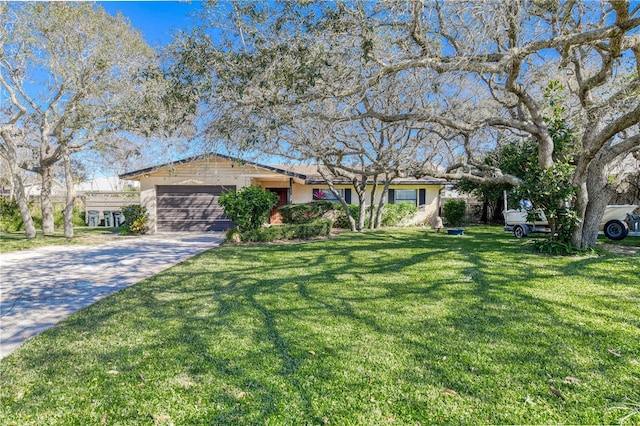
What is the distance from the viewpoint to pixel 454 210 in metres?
19.6

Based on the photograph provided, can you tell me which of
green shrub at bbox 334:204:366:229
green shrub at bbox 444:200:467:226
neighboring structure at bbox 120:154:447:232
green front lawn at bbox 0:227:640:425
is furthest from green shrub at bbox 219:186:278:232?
green shrub at bbox 444:200:467:226

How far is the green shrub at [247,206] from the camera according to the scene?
1177cm

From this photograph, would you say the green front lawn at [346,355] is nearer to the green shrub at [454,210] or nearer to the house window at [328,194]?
the green shrub at [454,210]

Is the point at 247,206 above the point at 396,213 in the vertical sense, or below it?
above

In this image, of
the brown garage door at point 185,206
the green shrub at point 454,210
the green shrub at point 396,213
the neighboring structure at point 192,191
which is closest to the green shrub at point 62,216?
the neighboring structure at point 192,191

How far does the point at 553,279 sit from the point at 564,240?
2.94 meters

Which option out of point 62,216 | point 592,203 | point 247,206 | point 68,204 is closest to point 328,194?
point 247,206

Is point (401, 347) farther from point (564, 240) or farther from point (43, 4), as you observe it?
point (43, 4)

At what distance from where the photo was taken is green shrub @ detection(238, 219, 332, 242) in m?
11.8

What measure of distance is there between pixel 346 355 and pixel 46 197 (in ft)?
53.4

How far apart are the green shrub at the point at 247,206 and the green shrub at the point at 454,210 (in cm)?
1174

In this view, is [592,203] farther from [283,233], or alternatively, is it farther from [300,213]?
[300,213]

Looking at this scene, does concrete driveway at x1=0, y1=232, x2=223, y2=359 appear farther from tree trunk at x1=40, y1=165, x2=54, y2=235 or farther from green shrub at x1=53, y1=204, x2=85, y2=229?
green shrub at x1=53, y1=204, x2=85, y2=229

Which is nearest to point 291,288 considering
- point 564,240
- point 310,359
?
point 310,359
